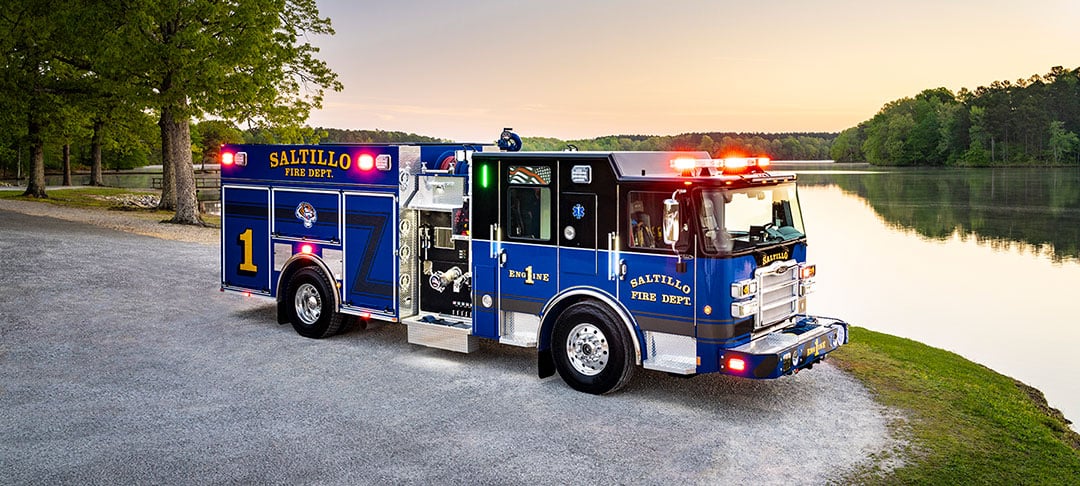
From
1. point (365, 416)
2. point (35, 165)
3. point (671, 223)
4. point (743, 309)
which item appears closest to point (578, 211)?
point (671, 223)

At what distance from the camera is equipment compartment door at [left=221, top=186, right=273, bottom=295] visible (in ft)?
49.5

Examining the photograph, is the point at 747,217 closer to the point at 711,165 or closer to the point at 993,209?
the point at 711,165

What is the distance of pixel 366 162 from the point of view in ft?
44.1

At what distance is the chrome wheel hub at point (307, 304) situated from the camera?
48.0ft

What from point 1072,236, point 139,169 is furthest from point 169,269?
point 139,169

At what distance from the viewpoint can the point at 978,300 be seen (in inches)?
1190

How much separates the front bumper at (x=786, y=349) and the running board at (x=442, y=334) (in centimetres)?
387

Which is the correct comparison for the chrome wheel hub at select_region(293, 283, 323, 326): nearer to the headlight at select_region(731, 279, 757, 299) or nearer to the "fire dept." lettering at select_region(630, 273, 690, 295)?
the "fire dept." lettering at select_region(630, 273, 690, 295)

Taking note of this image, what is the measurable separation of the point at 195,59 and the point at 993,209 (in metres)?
55.7

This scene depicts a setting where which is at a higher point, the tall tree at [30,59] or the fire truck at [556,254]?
the tall tree at [30,59]

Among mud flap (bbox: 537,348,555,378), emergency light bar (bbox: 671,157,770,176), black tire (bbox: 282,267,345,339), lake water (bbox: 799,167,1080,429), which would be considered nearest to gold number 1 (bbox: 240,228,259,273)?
black tire (bbox: 282,267,345,339)

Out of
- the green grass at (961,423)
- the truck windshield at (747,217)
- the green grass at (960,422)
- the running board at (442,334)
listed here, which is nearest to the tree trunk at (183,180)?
the running board at (442,334)

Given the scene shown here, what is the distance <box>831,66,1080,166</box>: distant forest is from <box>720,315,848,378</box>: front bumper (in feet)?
462

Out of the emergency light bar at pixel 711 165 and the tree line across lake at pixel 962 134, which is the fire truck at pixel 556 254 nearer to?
the emergency light bar at pixel 711 165
